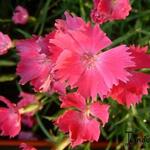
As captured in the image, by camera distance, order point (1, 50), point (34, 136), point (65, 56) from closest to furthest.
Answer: point (65, 56)
point (1, 50)
point (34, 136)

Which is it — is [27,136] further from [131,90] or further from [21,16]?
[131,90]

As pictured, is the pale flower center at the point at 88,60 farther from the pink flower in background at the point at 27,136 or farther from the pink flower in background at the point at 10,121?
the pink flower in background at the point at 27,136

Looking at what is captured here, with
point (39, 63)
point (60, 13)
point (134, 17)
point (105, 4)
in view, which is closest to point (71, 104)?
point (39, 63)

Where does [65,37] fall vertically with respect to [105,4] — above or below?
below

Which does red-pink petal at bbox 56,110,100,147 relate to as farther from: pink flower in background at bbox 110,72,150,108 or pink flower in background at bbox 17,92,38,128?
pink flower in background at bbox 17,92,38,128

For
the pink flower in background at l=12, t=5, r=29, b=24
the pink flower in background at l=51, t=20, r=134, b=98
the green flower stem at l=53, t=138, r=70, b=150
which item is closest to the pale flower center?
the pink flower in background at l=51, t=20, r=134, b=98

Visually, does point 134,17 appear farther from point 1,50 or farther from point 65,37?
point 65,37
